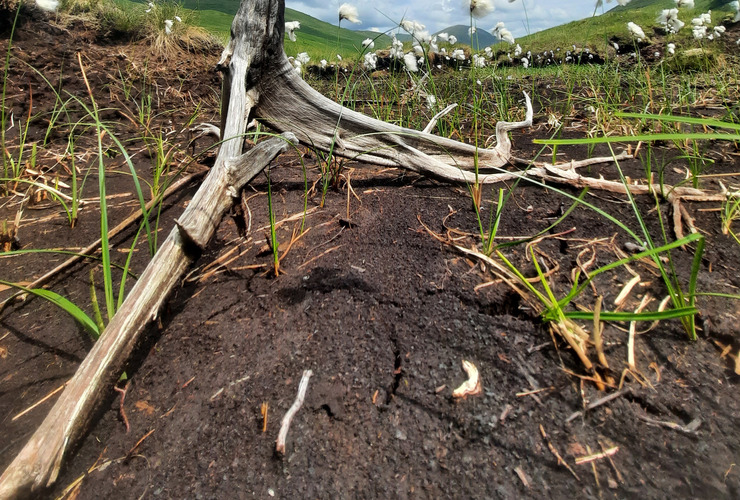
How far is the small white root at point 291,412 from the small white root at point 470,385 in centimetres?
40

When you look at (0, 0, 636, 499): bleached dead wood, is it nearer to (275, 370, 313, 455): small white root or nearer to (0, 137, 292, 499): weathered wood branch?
(0, 137, 292, 499): weathered wood branch

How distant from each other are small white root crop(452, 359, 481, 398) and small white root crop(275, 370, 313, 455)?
40 centimetres

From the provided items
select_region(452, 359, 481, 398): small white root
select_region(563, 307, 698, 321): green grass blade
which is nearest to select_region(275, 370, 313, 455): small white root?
select_region(452, 359, 481, 398): small white root

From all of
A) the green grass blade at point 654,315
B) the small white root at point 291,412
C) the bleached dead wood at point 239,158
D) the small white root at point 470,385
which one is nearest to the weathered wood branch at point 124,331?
the bleached dead wood at point 239,158

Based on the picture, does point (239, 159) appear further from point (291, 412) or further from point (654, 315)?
point (654, 315)

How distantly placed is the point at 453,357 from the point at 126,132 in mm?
3212

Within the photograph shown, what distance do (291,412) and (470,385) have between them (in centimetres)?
48

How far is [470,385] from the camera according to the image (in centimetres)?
99

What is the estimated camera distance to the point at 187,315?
122 centimetres

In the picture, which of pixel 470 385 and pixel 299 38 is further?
pixel 299 38

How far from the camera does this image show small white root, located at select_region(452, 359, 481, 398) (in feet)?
3.18

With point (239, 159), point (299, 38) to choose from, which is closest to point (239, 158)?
point (239, 159)

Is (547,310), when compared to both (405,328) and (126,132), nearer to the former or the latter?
(405,328)

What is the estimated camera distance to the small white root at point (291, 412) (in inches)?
33.7
